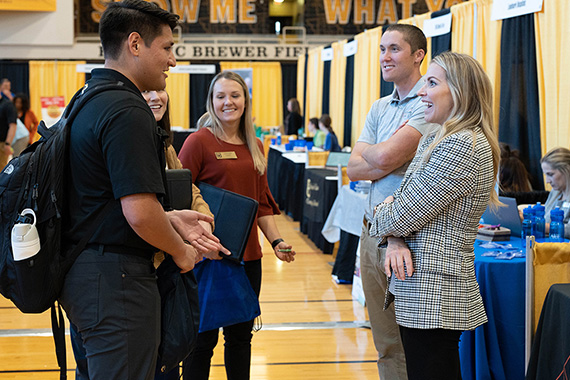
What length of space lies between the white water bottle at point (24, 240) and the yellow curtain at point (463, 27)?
4.80 meters

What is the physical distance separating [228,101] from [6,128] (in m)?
6.50

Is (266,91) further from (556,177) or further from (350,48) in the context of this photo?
(556,177)

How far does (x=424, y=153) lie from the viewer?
5.72 ft

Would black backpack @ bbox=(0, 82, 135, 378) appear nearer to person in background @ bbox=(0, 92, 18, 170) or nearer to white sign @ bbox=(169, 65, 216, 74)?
person in background @ bbox=(0, 92, 18, 170)

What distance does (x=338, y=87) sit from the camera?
11.4 m

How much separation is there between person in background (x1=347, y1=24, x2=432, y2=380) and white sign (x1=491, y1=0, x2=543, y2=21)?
8.77ft

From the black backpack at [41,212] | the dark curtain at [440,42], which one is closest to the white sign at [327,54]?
the dark curtain at [440,42]

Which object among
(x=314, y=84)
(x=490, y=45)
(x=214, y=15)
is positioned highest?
(x=214, y=15)

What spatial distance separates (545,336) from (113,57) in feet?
5.85

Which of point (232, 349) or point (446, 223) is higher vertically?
point (446, 223)

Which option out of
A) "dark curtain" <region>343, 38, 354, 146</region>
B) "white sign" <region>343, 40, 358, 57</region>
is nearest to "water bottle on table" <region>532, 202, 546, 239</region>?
"white sign" <region>343, 40, 358, 57</region>

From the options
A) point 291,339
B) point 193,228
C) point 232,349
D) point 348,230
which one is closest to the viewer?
point 193,228

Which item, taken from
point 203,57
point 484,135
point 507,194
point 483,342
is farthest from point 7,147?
point 203,57

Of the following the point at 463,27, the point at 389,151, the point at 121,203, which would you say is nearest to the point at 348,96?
the point at 463,27
